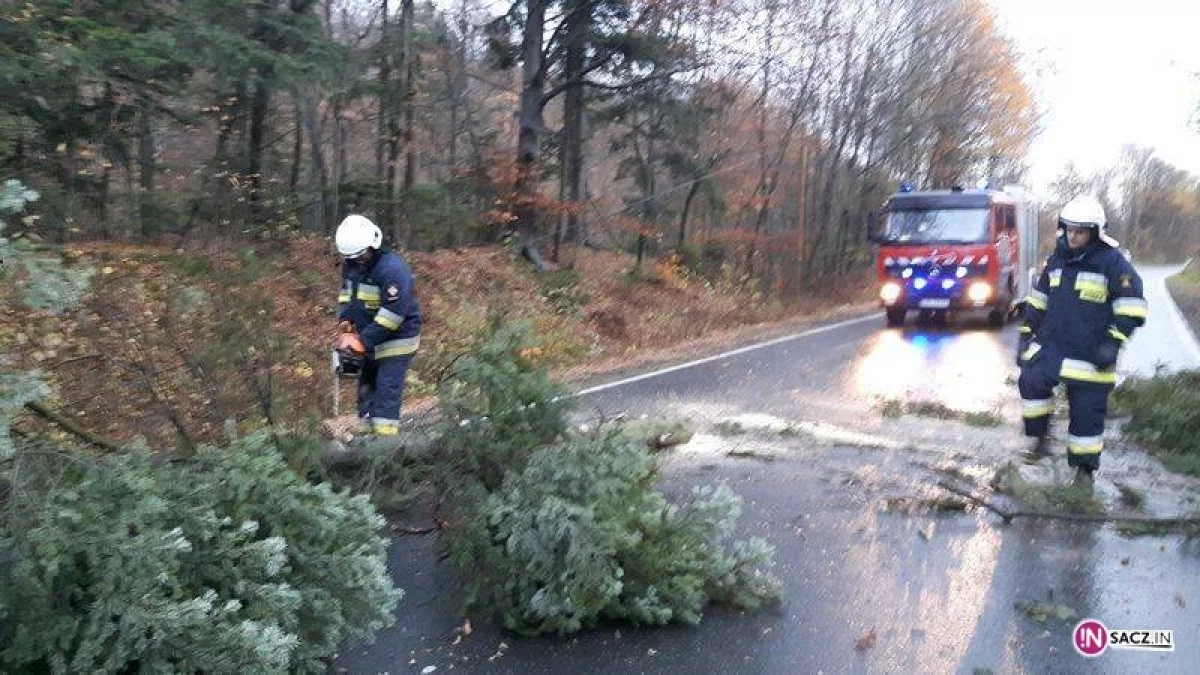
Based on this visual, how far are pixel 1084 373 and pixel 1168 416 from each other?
174 cm

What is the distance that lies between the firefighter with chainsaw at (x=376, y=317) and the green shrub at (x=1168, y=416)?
531cm

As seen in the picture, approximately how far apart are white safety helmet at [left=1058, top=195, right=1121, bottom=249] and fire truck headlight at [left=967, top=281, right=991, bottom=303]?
11.3m

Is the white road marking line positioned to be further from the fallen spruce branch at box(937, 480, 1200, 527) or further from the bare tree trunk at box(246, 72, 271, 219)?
the bare tree trunk at box(246, 72, 271, 219)

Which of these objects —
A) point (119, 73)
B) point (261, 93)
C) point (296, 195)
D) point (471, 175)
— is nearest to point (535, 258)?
point (471, 175)

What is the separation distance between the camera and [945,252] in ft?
57.1

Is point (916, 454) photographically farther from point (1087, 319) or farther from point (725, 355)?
point (725, 355)

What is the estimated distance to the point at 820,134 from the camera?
28.1 metres

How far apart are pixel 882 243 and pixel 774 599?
14.1m

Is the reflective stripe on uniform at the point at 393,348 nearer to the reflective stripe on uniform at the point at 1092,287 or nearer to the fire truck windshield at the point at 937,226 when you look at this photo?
the reflective stripe on uniform at the point at 1092,287

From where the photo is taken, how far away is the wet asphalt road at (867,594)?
13.4 feet

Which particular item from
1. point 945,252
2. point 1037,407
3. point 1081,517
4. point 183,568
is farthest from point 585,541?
point 945,252

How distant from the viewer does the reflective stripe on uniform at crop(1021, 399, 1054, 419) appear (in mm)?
6875

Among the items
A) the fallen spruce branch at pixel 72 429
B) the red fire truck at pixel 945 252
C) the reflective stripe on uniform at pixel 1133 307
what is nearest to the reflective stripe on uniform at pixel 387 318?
the fallen spruce branch at pixel 72 429

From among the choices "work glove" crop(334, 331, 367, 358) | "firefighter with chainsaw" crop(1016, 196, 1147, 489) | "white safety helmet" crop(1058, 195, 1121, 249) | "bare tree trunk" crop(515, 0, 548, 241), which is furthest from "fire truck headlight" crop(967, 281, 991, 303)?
"work glove" crop(334, 331, 367, 358)
